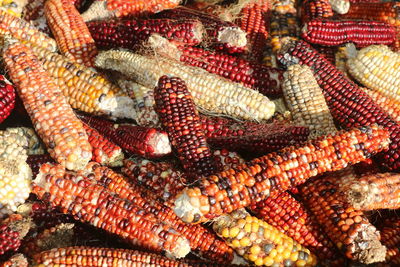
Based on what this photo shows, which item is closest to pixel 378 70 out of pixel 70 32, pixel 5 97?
pixel 70 32

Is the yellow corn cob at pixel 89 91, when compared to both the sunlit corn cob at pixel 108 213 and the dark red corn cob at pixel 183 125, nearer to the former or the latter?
the dark red corn cob at pixel 183 125

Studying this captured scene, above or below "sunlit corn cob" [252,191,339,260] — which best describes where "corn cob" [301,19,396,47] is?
above

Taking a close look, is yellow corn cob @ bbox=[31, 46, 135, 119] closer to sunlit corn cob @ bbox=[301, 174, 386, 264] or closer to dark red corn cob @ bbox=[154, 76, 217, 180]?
dark red corn cob @ bbox=[154, 76, 217, 180]

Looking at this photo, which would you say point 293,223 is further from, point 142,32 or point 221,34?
point 142,32

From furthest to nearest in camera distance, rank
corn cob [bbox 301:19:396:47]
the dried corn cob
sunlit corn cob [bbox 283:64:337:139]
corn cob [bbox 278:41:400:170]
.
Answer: corn cob [bbox 301:19:396:47], the dried corn cob, sunlit corn cob [bbox 283:64:337:139], corn cob [bbox 278:41:400:170]

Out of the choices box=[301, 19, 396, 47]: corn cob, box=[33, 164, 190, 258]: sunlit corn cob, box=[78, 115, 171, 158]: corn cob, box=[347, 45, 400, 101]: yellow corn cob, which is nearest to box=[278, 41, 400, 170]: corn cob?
box=[301, 19, 396, 47]: corn cob

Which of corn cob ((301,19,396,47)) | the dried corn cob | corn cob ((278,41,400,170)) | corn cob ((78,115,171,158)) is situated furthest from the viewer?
corn cob ((301,19,396,47))

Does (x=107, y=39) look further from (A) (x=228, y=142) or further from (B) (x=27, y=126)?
(A) (x=228, y=142)
